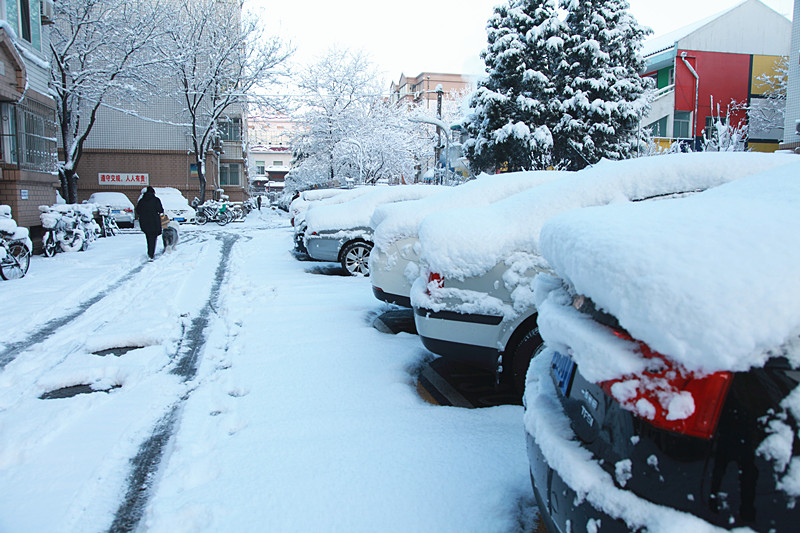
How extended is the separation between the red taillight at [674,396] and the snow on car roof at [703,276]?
0.05m

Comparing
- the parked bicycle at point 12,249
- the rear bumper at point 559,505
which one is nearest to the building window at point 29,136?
the parked bicycle at point 12,249

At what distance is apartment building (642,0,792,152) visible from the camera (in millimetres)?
30766

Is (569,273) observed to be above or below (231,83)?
below

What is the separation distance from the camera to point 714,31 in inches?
1236

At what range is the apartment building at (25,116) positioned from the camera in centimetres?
1334

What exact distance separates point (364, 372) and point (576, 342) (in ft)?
10.4

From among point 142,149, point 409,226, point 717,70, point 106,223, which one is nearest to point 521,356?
point 409,226

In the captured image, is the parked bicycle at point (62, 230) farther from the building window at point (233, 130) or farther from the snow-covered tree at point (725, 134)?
the building window at point (233, 130)

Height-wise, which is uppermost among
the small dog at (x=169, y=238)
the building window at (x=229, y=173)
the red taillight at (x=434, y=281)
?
the building window at (x=229, y=173)

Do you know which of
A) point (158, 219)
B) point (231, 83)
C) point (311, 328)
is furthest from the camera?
point (231, 83)

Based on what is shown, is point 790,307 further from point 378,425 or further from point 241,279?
point 241,279

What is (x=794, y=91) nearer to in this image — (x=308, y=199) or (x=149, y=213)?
(x=308, y=199)

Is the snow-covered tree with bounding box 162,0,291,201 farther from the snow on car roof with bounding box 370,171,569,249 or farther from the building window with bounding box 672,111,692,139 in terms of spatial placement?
the snow on car roof with bounding box 370,171,569,249

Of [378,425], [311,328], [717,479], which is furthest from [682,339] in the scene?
[311,328]
